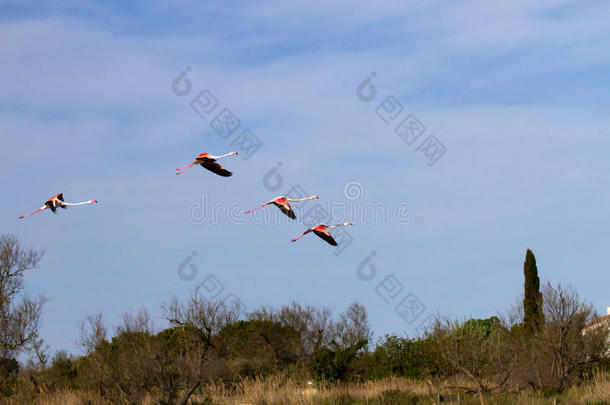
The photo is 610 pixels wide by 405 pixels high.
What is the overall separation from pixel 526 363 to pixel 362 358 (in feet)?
35.8

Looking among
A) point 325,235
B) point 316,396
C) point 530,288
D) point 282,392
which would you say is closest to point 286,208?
point 325,235

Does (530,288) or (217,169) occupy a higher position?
(217,169)

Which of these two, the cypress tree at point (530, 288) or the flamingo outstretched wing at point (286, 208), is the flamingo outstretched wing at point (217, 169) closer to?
the flamingo outstretched wing at point (286, 208)


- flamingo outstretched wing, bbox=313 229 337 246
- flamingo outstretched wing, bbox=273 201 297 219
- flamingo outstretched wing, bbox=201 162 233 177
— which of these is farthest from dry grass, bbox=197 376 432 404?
A: flamingo outstretched wing, bbox=201 162 233 177

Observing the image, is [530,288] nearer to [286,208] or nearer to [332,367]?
[332,367]

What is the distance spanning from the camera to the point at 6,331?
4219 cm

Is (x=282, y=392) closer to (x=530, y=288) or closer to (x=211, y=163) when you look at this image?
(x=211, y=163)

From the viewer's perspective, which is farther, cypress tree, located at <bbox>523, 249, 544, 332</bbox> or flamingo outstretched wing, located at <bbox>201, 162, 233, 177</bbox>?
cypress tree, located at <bbox>523, 249, 544, 332</bbox>

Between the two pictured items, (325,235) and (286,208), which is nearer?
(286,208)

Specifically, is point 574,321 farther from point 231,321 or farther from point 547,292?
point 231,321

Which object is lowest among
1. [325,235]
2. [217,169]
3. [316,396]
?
[316,396]

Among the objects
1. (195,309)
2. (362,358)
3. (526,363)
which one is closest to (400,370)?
(362,358)

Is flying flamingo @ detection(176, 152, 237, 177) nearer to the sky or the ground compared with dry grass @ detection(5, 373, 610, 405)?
nearer to the sky

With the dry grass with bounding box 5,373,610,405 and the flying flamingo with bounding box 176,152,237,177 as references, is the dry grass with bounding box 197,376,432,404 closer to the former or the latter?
the dry grass with bounding box 5,373,610,405
